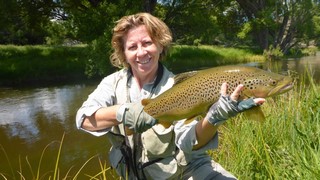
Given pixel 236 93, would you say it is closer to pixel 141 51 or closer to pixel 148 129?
pixel 148 129

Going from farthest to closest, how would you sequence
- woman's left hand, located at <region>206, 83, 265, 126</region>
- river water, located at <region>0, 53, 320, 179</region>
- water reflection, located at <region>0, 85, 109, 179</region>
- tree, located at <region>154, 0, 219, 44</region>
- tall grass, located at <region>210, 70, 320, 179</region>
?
1. tree, located at <region>154, 0, 219, 44</region>
2. water reflection, located at <region>0, 85, 109, 179</region>
3. river water, located at <region>0, 53, 320, 179</region>
4. tall grass, located at <region>210, 70, 320, 179</region>
5. woman's left hand, located at <region>206, 83, 265, 126</region>

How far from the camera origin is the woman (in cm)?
282

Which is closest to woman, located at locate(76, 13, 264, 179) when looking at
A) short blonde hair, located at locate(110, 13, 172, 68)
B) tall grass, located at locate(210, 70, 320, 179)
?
short blonde hair, located at locate(110, 13, 172, 68)

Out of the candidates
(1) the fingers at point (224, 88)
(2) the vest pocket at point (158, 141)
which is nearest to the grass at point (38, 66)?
(2) the vest pocket at point (158, 141)

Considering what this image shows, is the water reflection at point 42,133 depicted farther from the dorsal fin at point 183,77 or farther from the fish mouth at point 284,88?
the fish mouth at point 284,88

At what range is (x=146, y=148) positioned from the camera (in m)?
2.94

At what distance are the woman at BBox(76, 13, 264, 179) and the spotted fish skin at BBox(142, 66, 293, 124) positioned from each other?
0.25 metres

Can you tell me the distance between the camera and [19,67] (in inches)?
742

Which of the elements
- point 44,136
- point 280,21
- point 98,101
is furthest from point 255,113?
point 280,21

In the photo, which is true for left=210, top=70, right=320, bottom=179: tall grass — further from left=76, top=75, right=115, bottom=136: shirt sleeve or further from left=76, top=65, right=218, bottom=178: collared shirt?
left=76, top=75, right=115, bottom=136: shirt sleeve

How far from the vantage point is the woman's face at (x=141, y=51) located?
9.60ft

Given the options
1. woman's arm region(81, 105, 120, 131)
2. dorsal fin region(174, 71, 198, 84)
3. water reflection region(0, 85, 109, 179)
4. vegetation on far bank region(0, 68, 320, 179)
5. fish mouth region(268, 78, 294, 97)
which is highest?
dorsal fin region(174, 71, 198, 84)

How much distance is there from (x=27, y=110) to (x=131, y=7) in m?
8.30

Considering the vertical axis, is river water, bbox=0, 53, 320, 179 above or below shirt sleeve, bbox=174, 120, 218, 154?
below
